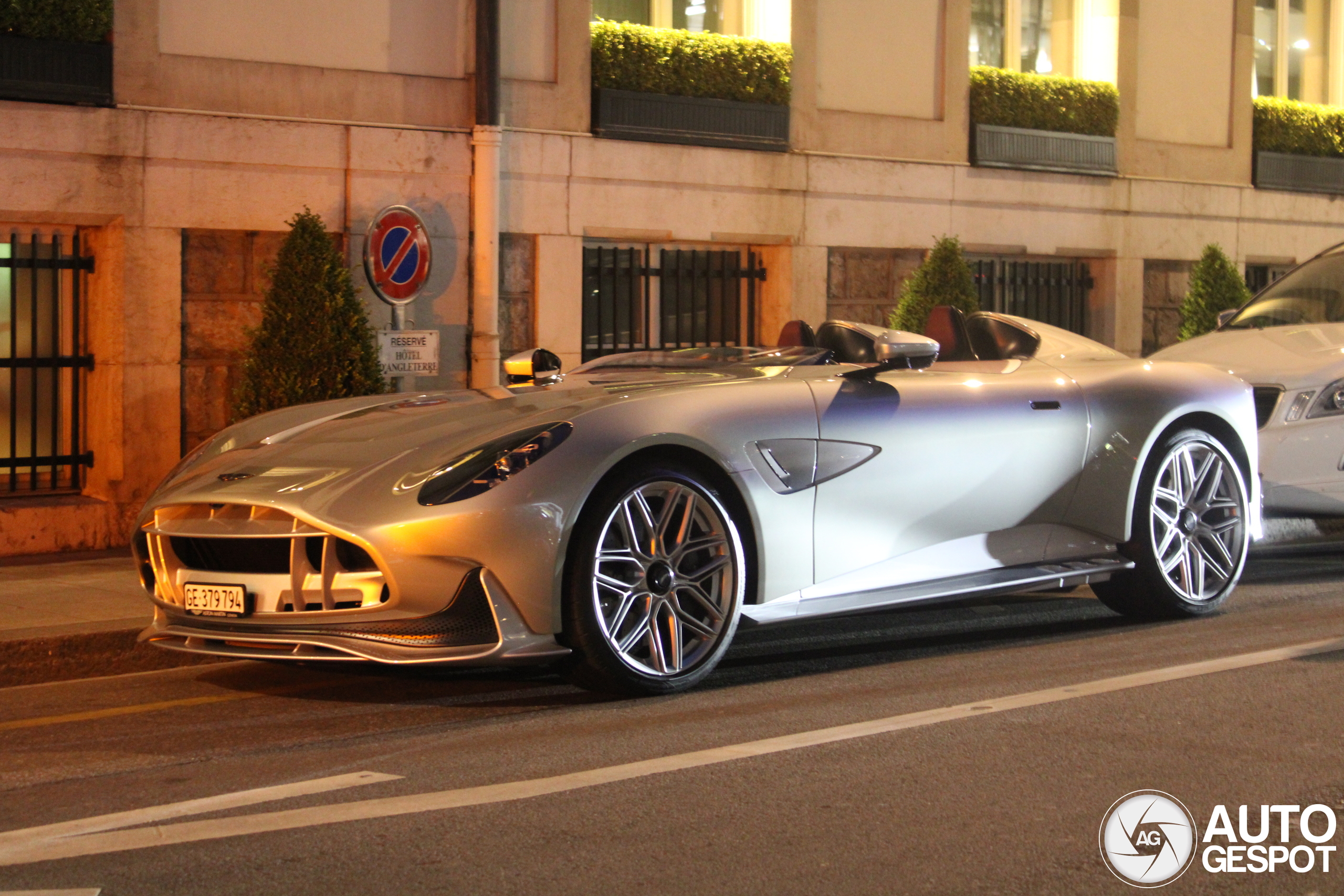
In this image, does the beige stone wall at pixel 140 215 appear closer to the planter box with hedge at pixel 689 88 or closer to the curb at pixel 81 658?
the planter box with hedge at pixel 689 88

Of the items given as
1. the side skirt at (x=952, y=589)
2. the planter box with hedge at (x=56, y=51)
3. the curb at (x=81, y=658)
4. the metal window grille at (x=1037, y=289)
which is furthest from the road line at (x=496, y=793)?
the metal window grille at (x=1037, y=289)

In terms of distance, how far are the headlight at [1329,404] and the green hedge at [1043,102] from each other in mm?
7715

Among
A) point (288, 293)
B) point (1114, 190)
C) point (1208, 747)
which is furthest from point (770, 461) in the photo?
point (1114, 190)

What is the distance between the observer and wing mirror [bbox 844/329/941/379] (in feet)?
20.8

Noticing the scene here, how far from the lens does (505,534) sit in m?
5.26

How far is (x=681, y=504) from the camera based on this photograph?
5738 mm

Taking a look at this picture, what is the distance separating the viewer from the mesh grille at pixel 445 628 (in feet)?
17.3

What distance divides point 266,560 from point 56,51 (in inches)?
270

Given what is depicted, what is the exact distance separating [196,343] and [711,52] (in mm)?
5184

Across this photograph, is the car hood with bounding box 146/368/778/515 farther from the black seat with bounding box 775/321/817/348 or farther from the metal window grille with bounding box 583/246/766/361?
the metal window grille with bounding box 583/246/766/361

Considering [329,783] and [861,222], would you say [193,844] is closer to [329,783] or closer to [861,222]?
[329,783]

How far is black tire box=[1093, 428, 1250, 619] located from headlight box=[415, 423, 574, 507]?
2.95m

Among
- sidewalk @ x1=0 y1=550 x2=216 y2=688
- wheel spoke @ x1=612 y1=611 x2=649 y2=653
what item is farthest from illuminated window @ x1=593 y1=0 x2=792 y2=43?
wheel spoke @ x1=612 y1=611 x2=649 y2=653

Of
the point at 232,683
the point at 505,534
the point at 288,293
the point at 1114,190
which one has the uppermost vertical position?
the point at 1114,190
